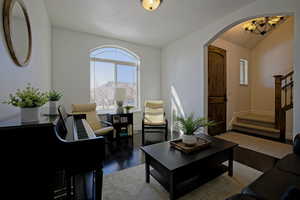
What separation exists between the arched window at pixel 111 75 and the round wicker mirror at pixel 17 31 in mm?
2227

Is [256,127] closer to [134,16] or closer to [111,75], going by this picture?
[134,16]

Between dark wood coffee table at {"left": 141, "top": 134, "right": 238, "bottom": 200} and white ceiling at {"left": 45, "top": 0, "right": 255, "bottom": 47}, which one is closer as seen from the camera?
dark wood coffee table at {"left": 141, "top": 134, "right": 238, "bottom": 200}

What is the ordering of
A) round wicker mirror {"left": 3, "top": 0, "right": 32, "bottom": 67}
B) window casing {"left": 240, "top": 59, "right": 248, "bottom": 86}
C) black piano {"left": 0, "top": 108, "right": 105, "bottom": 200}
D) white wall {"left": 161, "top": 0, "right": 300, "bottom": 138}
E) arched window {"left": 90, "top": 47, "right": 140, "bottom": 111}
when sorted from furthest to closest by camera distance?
window casing {"left": 240, "top": 59, "right": 248, "bottom": 86}
arched window {"left": 90, "top": 47, "right": 140, "bottom": 111}
white wall {"left": 161, "top": 0, "right": 300, "bottom": 138}
round wicker mirror {"left": 3, "top": 0, "right": 32, "bottom": 67}
black piano {"left": 0, "top": 108, "right": 105, "bottom": 200}

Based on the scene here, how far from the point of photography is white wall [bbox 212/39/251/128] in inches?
165

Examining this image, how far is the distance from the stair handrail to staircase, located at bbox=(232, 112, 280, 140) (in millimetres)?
158

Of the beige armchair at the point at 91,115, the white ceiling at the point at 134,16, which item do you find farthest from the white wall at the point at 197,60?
the beige armchair at the point at 91,115

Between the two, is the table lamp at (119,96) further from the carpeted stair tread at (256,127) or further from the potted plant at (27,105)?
the carpeted stair tread at (256,127)

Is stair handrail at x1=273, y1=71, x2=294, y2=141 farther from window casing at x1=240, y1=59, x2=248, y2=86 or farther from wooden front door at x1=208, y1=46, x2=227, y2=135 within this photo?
wooden front door at x1=208, y1=46, x2=227, y2=135

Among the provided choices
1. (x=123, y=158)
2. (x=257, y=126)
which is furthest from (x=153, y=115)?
(x=257, y=126)

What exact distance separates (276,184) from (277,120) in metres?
3.41

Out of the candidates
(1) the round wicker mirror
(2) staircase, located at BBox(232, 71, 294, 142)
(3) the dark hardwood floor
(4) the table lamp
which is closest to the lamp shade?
(4) the table lamp

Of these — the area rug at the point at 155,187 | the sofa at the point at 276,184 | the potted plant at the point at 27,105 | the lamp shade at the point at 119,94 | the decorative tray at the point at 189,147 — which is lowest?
the area rug at the point at 155,187

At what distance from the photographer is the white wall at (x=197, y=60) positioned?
2.02m

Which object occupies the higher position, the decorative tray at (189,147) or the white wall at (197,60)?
the white wall at (197,60)
